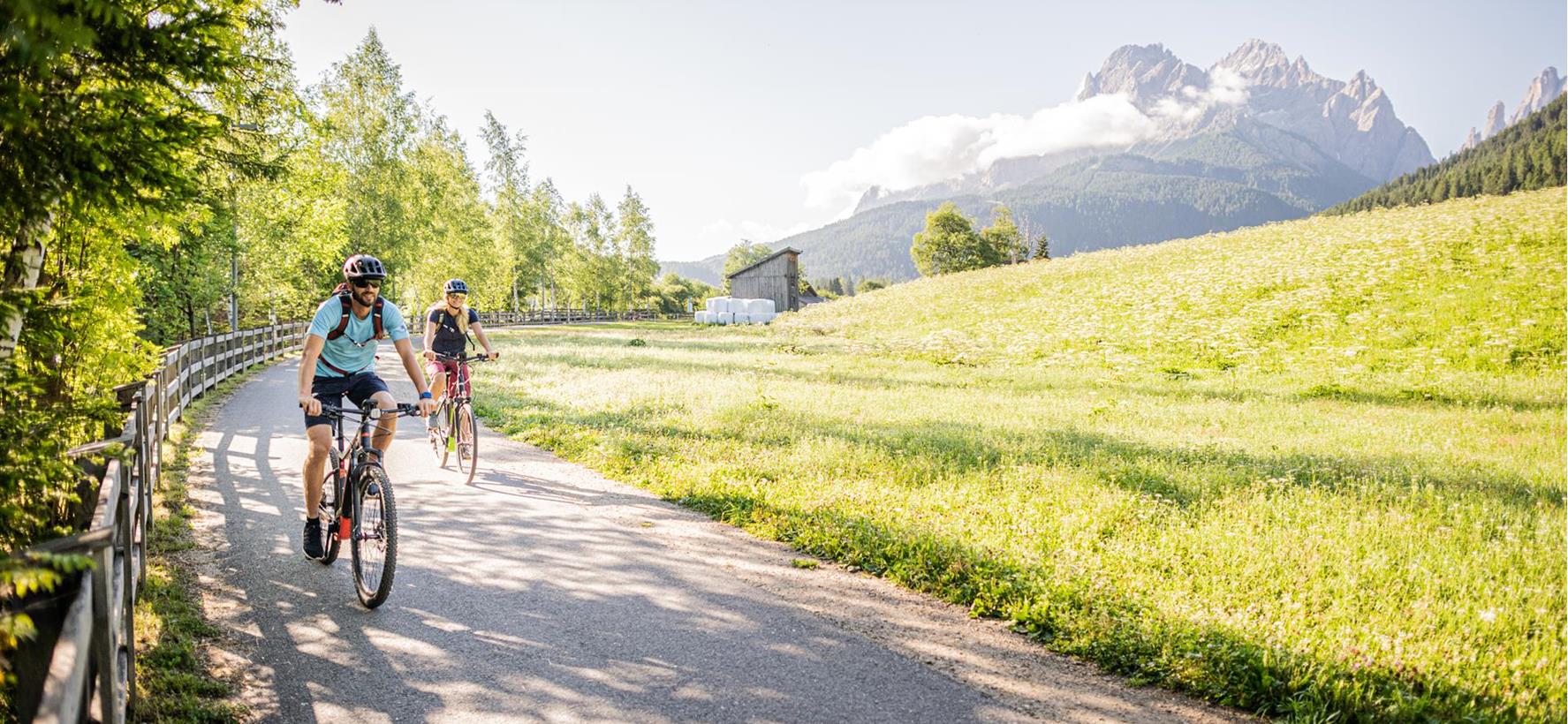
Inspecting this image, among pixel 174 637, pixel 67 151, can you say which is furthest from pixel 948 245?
pixel 67 151

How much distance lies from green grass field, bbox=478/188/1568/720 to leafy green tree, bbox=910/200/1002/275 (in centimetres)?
7277

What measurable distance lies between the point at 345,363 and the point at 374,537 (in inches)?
71.0

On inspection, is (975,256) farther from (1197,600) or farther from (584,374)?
(1197,600)

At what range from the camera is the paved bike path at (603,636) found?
163 inches

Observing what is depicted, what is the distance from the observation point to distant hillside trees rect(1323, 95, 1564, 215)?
82.5 m

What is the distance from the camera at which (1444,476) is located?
823 cm

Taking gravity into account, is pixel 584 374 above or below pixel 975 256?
below

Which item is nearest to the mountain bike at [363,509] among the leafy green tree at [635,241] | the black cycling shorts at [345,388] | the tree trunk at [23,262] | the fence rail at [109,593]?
the black cycling shorts at [345,388]

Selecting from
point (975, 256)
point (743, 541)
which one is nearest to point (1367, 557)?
point (743, 541)

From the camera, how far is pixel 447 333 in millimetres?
10711

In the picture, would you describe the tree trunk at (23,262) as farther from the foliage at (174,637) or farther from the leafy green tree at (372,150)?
the leafy green tree at (372,150)

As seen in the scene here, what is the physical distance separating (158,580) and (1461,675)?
895 cm

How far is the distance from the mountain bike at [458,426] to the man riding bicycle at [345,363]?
291 cm

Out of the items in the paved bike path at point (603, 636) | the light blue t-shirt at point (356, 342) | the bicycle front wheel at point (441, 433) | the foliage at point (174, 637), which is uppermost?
the light blue t-shirt at point (356, 342)
